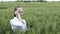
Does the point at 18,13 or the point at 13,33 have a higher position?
the point at 18,13

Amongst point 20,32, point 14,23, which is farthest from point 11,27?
point 20,32

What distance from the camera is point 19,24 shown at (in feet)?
11.9

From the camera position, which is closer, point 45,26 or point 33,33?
point 33,33

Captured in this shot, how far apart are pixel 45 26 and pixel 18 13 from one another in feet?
1.61

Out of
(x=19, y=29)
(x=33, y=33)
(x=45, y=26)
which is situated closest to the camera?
(x=33, y=33)

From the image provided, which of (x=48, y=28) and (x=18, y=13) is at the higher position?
(x=18, y=13)

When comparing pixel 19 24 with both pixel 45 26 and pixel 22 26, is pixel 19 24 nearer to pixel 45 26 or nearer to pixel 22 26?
pixel 22 26

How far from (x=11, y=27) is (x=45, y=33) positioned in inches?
23.9

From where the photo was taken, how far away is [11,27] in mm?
3846

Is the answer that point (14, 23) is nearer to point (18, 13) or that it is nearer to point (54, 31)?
point (18, 13)

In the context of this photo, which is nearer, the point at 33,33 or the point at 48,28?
the point at 33,33

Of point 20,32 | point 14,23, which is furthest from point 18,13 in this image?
point 20,32

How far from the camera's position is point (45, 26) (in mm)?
3924

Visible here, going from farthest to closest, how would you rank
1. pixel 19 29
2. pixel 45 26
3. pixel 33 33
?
pixel 45 26
pixel 19 29
pixel 33 33
